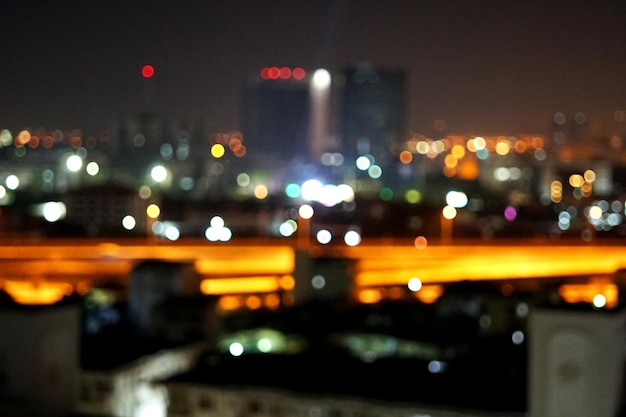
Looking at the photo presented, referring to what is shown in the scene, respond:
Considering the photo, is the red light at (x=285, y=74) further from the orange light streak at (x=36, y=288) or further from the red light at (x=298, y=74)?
the orange light streak at (x=36, y=288)

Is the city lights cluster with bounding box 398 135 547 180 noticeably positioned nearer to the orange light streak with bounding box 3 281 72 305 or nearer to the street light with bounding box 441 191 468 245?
the street light with bounding box 441 191 468 245

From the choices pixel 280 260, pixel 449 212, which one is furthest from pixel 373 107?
pixel 280 260

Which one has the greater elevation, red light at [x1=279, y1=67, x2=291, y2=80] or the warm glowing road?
red light at [x1=279, y1=67, x2=291, y2=80]

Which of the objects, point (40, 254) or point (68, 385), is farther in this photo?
point (40, 254)

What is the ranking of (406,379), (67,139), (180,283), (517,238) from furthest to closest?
(67,139) < (517,238) < (180,283) < (406,379)

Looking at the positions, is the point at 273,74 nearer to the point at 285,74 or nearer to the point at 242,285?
the point at 285,74

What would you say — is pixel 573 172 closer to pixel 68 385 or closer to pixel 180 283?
pixel 180 283

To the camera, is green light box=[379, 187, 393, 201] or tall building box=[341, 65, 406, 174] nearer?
green light box=[379, 187, 393, 201]

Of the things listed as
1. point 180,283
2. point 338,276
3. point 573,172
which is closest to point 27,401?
point 180,283

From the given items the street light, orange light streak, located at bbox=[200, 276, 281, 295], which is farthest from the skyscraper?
orange light streak, located at bbox=[200, 276, 281, 295]
